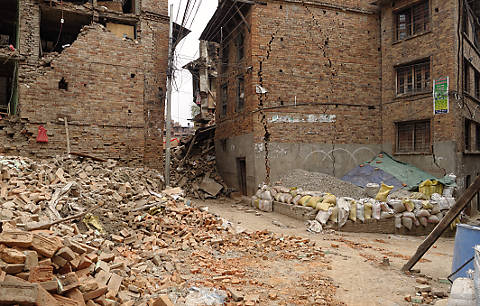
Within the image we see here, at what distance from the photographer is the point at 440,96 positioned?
12445mm

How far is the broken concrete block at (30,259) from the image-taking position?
3.23 meters

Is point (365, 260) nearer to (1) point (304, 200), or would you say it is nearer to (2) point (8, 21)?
(1) point (304, 200)

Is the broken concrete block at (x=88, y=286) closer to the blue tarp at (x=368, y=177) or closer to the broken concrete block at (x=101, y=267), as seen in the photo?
the broken concrete block at (x=101, y=267)

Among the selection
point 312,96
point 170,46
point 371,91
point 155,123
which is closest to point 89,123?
point 155,123

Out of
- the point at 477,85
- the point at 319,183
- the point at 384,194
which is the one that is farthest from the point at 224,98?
the point at 477,85

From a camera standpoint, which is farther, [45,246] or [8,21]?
[8,21]

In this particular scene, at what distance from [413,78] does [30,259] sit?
14893 millimetres

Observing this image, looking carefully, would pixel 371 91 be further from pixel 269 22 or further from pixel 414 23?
pixel 269 22

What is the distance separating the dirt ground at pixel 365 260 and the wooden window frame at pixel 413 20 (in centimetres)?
890

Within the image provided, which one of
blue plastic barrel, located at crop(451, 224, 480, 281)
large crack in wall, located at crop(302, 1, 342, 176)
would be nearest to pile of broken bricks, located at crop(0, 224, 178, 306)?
blue plastic barrel, located at crop(451, 224, 480, 281)

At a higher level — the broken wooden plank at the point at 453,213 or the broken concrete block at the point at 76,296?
the broken wooden plank at the point at 453,213

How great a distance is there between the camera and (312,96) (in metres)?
13.5

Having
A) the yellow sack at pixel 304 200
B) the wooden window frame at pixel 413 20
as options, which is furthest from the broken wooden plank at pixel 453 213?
the wooden window frame at pixel 413 20

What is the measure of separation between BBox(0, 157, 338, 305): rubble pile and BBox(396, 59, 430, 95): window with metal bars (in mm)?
9782
